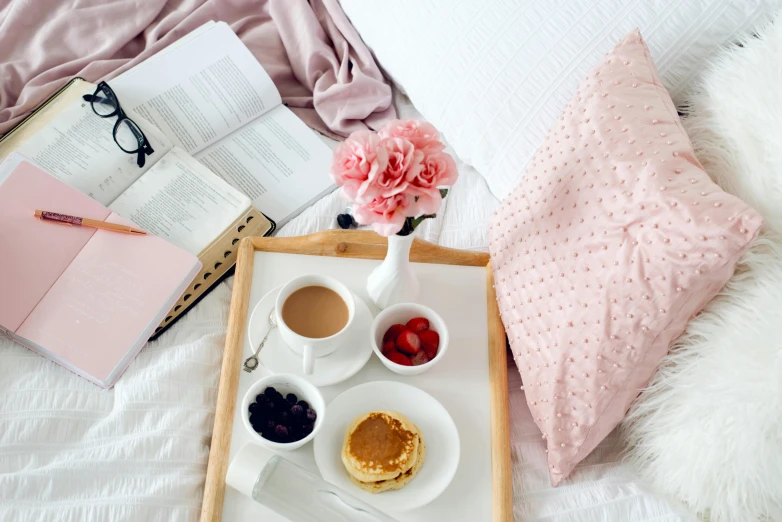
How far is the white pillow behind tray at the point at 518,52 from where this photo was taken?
0.88 metres

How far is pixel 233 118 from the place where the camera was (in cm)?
108

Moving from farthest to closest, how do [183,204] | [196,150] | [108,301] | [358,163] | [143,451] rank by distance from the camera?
[196,150], [183,204], [108,301], [143,451], [358,163]

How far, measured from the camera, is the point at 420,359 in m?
0.80

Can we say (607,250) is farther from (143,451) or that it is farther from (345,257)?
(143,451)

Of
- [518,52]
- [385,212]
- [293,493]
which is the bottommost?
[293,493]

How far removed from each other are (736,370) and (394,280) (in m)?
0.41

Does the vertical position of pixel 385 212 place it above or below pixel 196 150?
above

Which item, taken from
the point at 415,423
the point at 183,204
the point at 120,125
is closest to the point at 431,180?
the point at 415,423

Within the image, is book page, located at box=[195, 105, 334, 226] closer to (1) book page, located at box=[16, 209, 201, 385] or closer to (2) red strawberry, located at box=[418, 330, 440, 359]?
(1) book page, located at box=[16, 209, 201, 385]

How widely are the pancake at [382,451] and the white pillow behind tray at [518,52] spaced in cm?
41

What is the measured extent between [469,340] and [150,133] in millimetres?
603

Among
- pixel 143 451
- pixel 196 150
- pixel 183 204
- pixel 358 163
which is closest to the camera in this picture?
pixel 358 163

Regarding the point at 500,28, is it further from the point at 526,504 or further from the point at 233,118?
the point at 526,504

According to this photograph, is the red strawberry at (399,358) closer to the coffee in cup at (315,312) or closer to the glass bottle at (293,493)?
the coffee in cup at (315,312)
